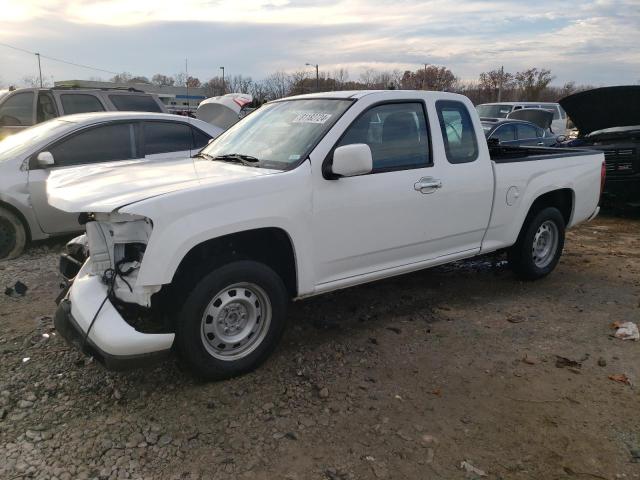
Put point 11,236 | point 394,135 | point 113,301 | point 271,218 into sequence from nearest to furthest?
1. point 113,301
2. point 271,218
3. point 394,135
4. point 11,236

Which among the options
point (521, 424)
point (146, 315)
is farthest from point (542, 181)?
point (146, 315)

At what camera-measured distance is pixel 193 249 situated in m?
3.40

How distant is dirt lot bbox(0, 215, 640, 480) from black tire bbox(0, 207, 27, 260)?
1.22 m

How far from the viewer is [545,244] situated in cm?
588

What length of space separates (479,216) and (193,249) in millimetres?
2658

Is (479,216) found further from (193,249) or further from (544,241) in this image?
(193,249)

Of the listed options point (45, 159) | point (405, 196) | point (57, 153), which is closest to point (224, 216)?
point (405, 196)

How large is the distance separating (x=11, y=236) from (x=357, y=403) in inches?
184

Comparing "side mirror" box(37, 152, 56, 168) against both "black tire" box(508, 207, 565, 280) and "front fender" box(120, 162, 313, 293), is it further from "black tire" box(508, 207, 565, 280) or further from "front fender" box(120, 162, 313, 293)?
"black tire" box(508, 207, 565, 280)

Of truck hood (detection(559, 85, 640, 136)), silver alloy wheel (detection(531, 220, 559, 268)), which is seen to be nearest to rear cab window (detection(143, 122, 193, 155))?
silver alloy wheel (detection(531, 220, 559, 268))

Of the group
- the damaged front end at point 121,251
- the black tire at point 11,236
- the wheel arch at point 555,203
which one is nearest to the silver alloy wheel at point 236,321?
the damaged front end at point 121,251

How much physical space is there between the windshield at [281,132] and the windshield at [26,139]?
2.70m

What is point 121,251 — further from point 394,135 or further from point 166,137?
point 166,137

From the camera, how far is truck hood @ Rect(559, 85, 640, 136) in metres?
8.82
